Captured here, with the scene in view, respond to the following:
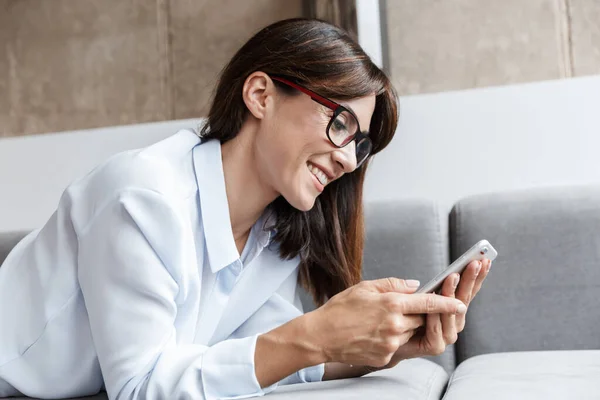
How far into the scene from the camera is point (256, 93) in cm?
138

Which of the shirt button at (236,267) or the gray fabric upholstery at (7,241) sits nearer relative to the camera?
the shirt button at (236,267)

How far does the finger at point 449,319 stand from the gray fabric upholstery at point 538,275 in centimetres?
50

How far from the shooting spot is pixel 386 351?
1.10 metres

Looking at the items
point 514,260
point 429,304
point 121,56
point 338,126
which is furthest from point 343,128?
point 121,56

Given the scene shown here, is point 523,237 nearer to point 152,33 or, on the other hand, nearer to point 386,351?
point 386,351

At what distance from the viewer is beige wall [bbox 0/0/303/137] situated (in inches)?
141

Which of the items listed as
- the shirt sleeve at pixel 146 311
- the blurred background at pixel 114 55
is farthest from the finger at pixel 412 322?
the blurred background at pixel 114 55

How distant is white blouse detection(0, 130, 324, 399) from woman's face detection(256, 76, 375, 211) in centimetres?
10

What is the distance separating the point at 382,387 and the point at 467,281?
0.70 feet

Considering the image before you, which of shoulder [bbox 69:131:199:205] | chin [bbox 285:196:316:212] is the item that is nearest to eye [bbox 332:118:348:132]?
chin [bbox 285:196:316:212]

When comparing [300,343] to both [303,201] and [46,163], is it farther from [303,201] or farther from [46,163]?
[46,163]

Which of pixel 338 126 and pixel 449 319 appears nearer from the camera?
pixel 449 319

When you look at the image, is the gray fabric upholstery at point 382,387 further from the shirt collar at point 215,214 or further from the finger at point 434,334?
the shirt collar at point 215,214

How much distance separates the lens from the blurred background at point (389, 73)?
1963 mm
